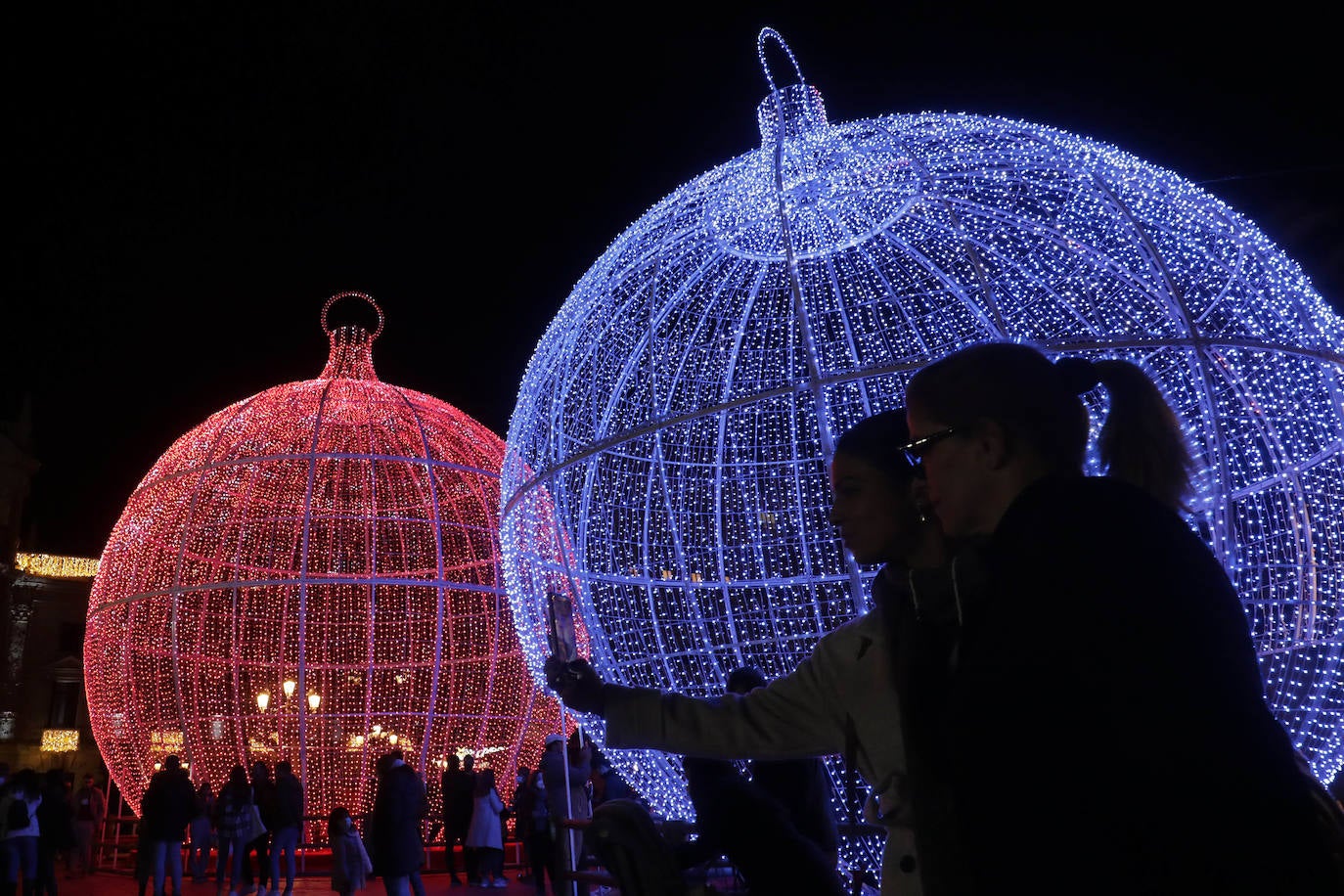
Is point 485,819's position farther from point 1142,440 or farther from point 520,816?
point 1142,440

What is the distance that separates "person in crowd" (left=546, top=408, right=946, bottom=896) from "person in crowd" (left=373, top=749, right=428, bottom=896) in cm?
596

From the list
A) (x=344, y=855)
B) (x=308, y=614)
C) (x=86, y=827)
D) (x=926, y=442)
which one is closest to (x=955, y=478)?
(x=926, y=442)

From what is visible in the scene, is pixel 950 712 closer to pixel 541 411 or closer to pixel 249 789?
pixel 541 411

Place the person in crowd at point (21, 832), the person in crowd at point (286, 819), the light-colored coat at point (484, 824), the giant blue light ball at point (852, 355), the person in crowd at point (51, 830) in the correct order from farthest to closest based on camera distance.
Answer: the light-colored coat at point (484, 824)
the person in crowd at point (286, 819)
the person in crowd at point (51, 830)
the person in crowd at point (21, 832)
the giant blue light ball at point (852, 355)

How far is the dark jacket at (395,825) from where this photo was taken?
7.21m

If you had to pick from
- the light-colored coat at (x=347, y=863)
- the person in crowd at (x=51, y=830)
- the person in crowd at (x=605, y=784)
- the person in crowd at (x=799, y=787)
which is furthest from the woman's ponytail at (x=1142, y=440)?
the person in crowd at (x=51, y=830)

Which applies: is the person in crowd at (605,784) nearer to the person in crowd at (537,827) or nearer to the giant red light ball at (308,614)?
the person in crowd at (537,827)

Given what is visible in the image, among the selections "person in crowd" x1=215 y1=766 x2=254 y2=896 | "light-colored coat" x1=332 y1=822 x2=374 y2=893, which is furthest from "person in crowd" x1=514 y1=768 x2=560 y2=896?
"person in crowd" x1=215 y1=766 x2=254 y2=896

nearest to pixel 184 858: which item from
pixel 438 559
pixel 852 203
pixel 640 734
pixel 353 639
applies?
pixel 353 639

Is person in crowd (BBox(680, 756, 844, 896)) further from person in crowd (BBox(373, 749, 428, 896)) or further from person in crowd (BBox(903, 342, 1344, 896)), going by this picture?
person in crowd (BBox(373, 749, 428, 896))

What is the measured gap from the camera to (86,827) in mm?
12289

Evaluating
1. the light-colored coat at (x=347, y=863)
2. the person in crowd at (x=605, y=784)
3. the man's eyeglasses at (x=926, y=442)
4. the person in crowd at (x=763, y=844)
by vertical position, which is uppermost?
the man's eyeglasses at (x=926, y=442)

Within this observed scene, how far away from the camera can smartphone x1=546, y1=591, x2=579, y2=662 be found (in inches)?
80.5

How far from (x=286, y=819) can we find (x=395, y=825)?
204 centimetres
